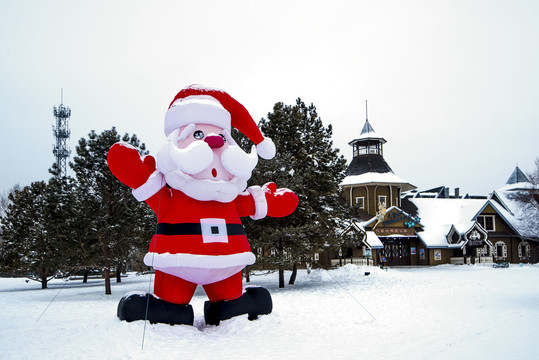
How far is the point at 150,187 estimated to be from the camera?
668 cm

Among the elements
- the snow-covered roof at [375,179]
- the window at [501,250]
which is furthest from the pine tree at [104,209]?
the window at [501,250]

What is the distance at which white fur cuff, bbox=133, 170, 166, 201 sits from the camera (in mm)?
6652

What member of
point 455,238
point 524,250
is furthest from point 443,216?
point 524,250

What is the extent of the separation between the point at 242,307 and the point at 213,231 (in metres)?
1.41

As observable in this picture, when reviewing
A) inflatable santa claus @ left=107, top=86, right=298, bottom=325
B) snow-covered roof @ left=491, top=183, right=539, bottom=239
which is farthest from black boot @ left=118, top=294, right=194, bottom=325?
snow-covered roof @ left=491, top=183, right=539, bottom=239

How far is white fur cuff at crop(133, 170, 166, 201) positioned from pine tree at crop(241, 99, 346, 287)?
7021 millimetres

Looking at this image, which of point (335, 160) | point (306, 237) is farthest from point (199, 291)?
point (335, 160)

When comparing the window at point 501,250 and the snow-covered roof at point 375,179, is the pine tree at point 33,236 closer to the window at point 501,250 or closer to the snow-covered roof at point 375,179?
the snow-covered roof at point 375,179

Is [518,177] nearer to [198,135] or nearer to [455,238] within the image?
[455,238]

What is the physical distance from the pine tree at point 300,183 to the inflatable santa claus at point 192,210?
6526mm

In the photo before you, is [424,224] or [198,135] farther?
[424,224]

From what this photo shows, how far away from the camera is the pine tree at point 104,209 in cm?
1344

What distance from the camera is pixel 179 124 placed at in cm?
689

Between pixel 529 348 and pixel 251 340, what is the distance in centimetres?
Result: 404
